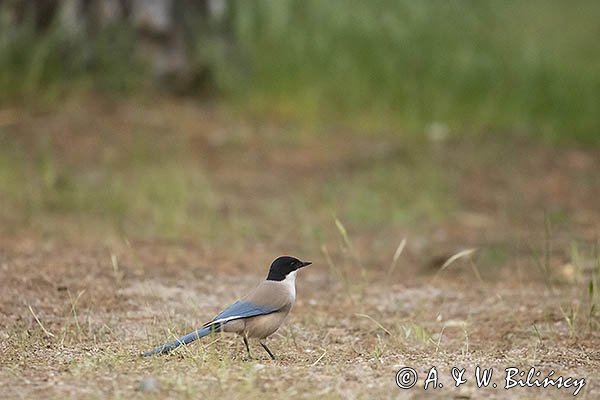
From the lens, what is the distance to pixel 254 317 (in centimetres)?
466

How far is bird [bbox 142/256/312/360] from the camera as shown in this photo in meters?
4.51

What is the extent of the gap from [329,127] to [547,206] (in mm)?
2519

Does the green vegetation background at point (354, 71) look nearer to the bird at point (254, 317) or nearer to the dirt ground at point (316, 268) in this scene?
the dirt ground at point (316, 268)

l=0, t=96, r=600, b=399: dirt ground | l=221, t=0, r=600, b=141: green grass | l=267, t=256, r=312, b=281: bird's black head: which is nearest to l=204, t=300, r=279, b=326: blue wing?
l=0, t=96, r=600, b=399: dirt ground

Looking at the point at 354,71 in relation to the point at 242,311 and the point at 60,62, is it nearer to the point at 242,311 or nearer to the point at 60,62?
the point at 60,62

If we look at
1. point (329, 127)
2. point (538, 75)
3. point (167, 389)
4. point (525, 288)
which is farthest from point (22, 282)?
point (538, 75)

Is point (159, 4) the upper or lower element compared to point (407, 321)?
upper

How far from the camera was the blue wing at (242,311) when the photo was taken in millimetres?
4559

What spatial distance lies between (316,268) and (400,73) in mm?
4625

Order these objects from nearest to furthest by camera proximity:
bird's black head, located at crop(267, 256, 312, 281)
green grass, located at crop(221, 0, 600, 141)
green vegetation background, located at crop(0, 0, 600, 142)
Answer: bird's black head, located at crop(267, 256, 312, 281) → green vegetation background, located at crop(0, 0, 600, 142) → green grass, located at crop(221, 0, 600, 141)

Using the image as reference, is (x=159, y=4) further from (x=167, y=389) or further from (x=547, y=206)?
(x=167, y=389)

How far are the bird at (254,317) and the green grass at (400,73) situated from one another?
6.31 meters

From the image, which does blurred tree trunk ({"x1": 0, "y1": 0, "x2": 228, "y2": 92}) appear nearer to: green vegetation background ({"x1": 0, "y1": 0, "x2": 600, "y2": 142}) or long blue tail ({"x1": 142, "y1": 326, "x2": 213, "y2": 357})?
green vegetation background ({"x1": 0, "y1": 0, "x2": 600, "y2": 142})

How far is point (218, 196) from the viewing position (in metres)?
9.02
